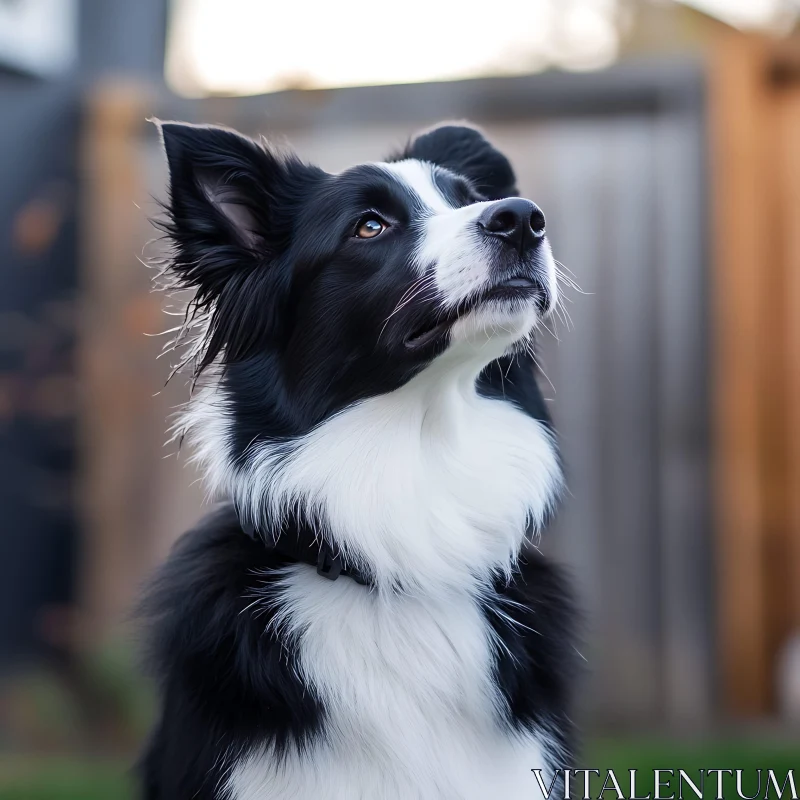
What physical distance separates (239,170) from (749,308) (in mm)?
3111

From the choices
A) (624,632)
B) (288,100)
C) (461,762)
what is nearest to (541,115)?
(288,100)

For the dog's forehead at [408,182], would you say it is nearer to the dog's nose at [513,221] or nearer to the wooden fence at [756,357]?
the dog's nose at [513,221]

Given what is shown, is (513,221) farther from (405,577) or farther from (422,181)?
(405,577)

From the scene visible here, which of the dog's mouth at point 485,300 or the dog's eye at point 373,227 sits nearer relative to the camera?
the dog's mouth at point 485,300

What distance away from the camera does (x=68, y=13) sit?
5867 mm

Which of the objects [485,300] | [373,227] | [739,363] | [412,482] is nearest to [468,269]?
[485,300]

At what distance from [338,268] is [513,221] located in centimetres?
47

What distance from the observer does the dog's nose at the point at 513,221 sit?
87.9 inches

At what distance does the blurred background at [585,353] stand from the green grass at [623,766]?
3 cm

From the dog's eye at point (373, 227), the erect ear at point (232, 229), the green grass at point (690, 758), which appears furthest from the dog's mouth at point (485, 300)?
the green grass at point (690, 758)

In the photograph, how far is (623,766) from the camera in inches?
160

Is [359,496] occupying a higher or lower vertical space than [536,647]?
higher

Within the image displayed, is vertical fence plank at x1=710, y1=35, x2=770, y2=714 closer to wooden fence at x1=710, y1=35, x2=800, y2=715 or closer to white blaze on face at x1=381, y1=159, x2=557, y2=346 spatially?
wooden fence at x1=710, y1=35, x2=800, y2=715

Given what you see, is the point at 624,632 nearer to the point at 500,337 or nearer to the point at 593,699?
the point at 593,699
